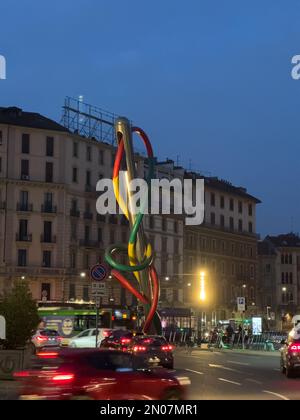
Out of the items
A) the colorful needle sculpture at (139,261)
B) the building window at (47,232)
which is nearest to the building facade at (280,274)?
the building window at (47,232)

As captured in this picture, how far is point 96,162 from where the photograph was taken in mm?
94750

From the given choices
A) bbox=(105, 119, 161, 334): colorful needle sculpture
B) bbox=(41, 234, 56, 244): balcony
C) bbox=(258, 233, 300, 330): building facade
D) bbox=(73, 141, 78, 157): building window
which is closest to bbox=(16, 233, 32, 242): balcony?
bbox=(41, 234, 56, 244): balcony

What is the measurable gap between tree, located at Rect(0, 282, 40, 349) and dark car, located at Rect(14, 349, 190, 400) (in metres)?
13.0

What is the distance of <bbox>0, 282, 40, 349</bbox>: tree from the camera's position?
84.0ft

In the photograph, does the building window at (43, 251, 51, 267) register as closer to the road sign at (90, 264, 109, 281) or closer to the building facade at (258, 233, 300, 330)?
the building facade at (258, 233, 300, 330)

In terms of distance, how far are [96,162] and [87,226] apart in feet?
28.3

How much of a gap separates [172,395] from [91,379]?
1.87 metres

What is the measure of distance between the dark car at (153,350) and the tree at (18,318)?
4.07 meters

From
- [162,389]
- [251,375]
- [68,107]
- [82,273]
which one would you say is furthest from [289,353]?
[68,107]

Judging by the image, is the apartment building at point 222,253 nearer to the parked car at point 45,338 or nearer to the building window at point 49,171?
the building window at point 49,171

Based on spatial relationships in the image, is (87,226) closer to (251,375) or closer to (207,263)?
(207,263)

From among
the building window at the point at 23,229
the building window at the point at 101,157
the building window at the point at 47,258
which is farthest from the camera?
the building window at the point at 101,157

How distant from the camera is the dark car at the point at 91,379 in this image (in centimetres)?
1193

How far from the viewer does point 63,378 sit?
39.2ft
